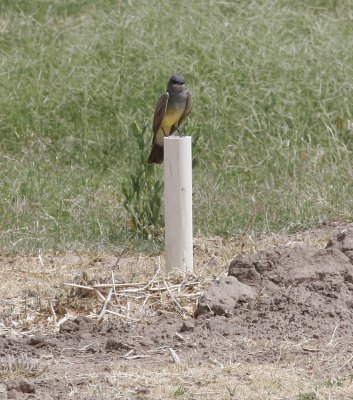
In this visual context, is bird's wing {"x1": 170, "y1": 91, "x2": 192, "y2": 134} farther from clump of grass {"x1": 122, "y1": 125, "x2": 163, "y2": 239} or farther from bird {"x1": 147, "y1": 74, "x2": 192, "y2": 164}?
clump of grass {"x1": 122, "y1": 125, "x2": 163, "y2": 239}

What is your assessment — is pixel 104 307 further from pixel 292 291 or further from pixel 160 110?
pixel 160 110

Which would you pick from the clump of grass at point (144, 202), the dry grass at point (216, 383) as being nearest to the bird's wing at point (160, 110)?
the clump of grass at point (144, 202)

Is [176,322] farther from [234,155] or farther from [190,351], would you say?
[234,155]

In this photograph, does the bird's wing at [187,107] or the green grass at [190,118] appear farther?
the bird's wing at [187,107]

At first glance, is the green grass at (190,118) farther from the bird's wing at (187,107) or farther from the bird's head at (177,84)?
the bird's head at (177,84)

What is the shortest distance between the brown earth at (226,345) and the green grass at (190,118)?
1735 millimetres

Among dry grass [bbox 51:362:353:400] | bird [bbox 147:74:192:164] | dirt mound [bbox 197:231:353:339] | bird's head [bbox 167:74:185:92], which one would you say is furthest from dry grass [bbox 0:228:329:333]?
bird's head [bbox 167:74:185:92]

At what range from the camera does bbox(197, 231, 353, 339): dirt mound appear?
18.0ft

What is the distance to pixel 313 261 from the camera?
605 cm

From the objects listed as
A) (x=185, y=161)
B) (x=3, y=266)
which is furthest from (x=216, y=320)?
(x=3, y=266)

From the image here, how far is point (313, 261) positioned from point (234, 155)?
3.62 metres

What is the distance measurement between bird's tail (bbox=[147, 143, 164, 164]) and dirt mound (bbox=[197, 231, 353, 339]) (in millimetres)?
1928

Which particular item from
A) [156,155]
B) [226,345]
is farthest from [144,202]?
[226,345]

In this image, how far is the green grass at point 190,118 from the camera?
26.4 feet
